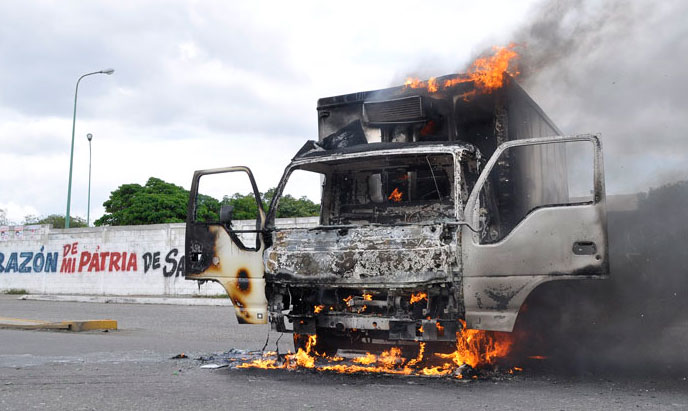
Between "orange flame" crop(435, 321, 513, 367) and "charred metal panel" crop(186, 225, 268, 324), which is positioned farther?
"charred metal panel" crop(186, 225, 268, 324)

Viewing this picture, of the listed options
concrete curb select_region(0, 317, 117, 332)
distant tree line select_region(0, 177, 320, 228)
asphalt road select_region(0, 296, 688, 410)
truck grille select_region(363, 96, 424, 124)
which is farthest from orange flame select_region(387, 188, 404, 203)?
distant tree line select_region(0, 177, 320, 228)

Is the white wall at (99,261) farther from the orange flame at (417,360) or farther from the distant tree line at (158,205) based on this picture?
the distant tree line at (158,205)

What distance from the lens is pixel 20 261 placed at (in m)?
26.9

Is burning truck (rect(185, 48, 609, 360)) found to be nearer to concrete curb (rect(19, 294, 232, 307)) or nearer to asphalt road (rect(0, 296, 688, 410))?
asphalt road (rect(0, 296, 688, 410))

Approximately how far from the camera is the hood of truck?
5.46 metres

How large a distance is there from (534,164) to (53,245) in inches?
917

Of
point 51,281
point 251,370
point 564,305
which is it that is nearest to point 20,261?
point 51,281

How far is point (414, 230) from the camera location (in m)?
5.63

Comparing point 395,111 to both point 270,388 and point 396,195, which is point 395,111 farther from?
point 270,388

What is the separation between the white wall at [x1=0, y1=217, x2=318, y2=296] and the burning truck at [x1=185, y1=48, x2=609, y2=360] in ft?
46.1

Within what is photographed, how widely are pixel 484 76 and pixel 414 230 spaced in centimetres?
182

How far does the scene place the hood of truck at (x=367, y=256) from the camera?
17.9 ft

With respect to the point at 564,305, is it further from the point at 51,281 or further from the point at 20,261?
the point at 20,261

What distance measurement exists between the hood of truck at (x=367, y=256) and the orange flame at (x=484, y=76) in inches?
66.4
